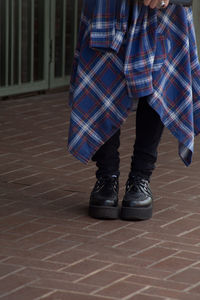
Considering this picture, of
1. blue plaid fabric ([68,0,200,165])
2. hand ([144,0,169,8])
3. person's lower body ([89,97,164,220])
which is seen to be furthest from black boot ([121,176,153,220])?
hand ([144,0,169,8])

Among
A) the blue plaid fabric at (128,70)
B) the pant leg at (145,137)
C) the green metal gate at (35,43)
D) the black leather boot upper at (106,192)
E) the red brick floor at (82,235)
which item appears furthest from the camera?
the green metal gate at (35,43)

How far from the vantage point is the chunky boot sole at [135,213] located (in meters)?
4.26

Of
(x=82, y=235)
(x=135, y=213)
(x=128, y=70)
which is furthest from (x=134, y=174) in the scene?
(x=128, y=70)

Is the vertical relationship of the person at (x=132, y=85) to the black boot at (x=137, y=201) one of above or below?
above

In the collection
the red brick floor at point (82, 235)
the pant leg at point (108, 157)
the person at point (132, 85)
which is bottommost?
the red brick floor at point (82, 235)

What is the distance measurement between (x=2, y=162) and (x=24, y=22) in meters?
2.70

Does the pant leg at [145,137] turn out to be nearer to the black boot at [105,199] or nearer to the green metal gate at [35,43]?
the black boot at [105,199]

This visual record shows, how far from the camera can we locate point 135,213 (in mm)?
4262

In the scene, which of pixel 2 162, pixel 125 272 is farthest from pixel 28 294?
pixel 2 162

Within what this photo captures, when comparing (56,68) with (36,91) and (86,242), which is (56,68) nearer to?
(36,91)

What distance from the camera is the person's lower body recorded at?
4.24 meters

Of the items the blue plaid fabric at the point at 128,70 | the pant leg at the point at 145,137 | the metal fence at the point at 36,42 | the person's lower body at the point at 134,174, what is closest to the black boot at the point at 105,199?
the person's lower body at the point at 134,174

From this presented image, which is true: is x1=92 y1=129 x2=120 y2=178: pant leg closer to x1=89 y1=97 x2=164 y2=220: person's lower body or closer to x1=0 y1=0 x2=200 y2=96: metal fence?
x1=89 y1=97 x2=164 y2=220: person's lower body

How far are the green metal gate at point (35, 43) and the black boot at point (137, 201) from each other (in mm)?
3544
